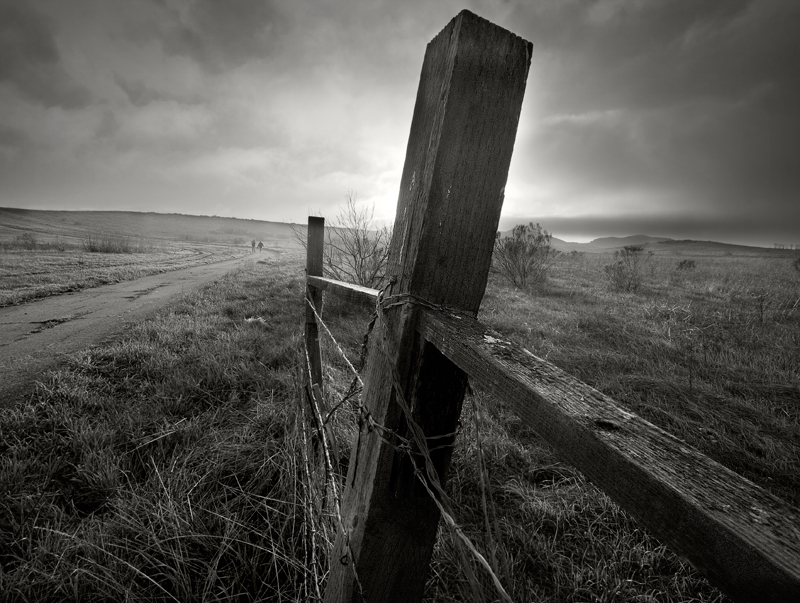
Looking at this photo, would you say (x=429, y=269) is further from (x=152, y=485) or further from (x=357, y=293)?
(x=152, y=485)

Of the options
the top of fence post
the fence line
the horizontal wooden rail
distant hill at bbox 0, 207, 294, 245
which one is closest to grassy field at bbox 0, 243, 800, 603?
the fence line

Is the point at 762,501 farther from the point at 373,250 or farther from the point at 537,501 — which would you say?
the point at 373,250

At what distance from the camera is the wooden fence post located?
3.29 metres

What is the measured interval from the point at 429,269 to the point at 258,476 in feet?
7.07

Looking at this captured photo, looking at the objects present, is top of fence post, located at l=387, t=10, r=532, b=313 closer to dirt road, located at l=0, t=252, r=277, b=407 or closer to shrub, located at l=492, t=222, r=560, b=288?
dirt road, located at l=0, t=252, r=277, b=407

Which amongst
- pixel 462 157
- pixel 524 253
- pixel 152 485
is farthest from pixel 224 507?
pixel 524 253

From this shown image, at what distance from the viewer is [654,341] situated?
5961 millimetres

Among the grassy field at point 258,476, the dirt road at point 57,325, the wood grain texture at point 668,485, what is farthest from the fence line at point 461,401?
the dirt road at point 57,325

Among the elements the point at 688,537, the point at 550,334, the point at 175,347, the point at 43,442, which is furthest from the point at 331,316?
the point at 688,537

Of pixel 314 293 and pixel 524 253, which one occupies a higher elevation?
pixel 524 253

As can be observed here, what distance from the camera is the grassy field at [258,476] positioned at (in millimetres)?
1729

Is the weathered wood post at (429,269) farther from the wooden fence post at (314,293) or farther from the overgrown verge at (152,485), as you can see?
the wooden fence post at (314,293)

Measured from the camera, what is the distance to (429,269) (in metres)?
0.87

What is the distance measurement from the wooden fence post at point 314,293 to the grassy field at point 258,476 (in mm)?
428
